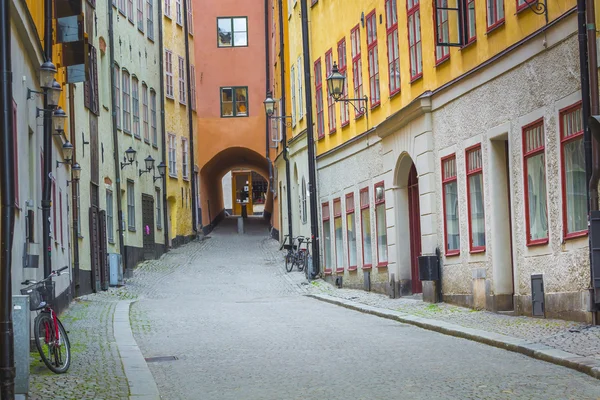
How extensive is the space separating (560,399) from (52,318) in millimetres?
5562

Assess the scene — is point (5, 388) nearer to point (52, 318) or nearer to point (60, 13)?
point (52, 318)

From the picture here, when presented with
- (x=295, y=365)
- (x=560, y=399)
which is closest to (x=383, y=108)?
(x=295, y=365)

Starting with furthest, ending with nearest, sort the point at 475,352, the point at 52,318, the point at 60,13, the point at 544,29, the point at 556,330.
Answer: the point at 60,13 < the point at 544,29 < the point at 556,330 < the point at 475,352 < the point at 52,318

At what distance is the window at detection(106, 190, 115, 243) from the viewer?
32.5 meters

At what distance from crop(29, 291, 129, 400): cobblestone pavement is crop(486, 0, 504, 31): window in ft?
24.6

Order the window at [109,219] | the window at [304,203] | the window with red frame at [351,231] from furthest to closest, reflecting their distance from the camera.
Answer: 1. the window at [304,203]
2. the window at [109,219]
3. the window with red frame at [351,231]

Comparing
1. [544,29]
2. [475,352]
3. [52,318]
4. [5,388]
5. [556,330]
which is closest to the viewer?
[5,388]

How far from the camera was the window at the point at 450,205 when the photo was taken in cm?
1947

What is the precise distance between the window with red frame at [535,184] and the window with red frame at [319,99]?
15105mm

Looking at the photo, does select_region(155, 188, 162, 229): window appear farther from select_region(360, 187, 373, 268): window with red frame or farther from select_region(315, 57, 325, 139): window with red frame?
A: select_region(360, 187, 373, 268): window with red frame

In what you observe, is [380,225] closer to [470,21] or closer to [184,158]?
[470,21]

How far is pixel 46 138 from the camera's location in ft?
53.7

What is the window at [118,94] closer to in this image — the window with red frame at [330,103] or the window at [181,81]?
the window with red frame at [330,103]

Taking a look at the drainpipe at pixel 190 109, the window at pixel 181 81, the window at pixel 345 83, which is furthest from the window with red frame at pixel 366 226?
the drainpipe at pixel 190 109
